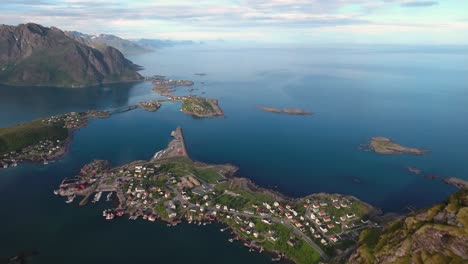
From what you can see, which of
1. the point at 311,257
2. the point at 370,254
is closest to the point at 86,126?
the point at 311,257

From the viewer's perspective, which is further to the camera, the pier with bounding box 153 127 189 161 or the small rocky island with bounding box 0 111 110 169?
the pier with bounding box 153 127 189 161

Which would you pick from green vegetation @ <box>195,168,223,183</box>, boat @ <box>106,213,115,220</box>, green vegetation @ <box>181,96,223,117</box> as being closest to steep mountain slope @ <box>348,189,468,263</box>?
green vegetation @ <box>195,168,223,183</box>

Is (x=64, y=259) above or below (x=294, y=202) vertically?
below

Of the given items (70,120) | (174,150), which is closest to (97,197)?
(174,150)

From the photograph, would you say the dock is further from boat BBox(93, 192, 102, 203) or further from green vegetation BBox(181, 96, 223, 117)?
green vegetation BBox(181, 96, 223, 117)

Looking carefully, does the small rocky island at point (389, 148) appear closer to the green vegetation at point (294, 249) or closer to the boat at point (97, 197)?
the green vegetation at point (294, 249)

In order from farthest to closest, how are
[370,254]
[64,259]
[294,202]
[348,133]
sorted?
[348,133]
[294,202]
[64,259]
[370,254]

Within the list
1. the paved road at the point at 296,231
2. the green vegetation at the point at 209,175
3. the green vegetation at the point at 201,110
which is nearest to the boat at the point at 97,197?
the green vegetation at the point at 209,175

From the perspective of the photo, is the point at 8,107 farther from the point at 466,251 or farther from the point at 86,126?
the point at 466,251
